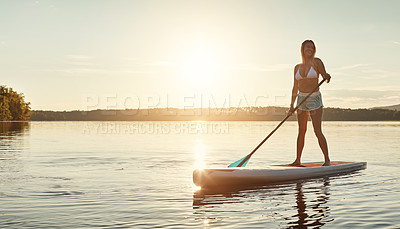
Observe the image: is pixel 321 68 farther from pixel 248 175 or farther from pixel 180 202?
pixel 180 202

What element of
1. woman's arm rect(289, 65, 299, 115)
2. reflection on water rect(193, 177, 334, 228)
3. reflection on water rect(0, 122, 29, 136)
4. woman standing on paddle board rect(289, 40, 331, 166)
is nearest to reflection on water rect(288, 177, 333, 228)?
reflection on water rect(193, 177, 334, 228)

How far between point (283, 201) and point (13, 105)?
9434 cm

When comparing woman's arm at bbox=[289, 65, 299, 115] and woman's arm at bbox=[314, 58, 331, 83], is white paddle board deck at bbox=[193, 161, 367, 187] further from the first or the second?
woman's arm at bbox=[314, 58, 331, 83]

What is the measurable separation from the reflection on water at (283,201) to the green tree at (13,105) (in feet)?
292

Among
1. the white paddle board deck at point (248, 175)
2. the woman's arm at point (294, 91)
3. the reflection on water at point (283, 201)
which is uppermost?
the woman's arm at point (294, 91)

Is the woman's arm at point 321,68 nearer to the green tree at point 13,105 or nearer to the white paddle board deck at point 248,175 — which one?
the white paddle board deck at point 248,175

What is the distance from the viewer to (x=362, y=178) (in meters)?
9.59

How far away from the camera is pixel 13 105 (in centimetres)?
9250

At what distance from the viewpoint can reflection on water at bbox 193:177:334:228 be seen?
18.9 ft

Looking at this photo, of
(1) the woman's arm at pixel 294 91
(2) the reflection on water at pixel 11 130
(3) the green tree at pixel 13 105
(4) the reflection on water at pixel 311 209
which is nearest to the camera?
(4) the reflection on water at pixel 311 209

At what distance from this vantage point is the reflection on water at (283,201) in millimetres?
5746

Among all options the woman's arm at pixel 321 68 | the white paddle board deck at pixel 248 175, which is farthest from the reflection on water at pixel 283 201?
the woman's arm at pixel 321 68

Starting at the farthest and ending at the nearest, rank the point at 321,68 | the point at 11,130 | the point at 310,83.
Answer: the point at 11,130, the point at 310,83, the point at 321,68

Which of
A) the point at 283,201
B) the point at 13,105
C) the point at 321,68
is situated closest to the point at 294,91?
the point at 321,68
